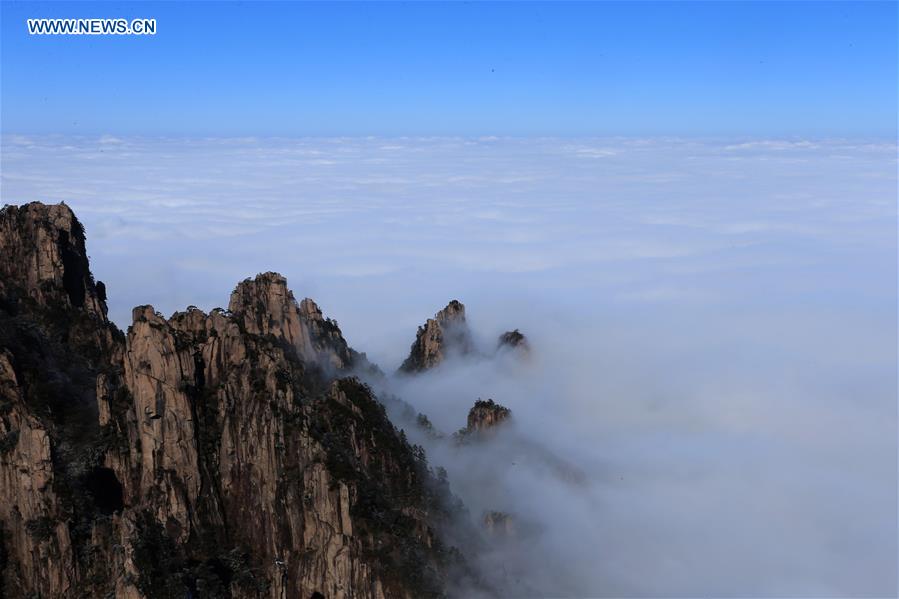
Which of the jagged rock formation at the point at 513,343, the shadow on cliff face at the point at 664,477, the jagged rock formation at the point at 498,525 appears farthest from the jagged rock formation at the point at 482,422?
the jagged rock formation at the point at 513,343

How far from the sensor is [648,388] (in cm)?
16325

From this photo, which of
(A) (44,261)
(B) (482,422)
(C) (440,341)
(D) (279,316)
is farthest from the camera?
(C) (440,341)

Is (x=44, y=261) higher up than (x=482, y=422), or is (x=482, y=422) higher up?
(x=44, y=261)

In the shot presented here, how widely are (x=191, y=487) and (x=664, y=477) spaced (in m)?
74.8

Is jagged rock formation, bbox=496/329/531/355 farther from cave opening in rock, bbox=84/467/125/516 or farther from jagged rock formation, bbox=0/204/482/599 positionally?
cave opening in rock, bbox=84/467/125/516

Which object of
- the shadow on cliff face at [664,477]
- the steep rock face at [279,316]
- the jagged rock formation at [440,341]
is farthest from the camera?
the jagged rock formation at [440,341]

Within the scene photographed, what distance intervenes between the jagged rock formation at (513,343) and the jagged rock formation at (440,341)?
1274cm

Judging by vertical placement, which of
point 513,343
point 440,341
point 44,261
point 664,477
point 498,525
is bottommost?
point 664,477

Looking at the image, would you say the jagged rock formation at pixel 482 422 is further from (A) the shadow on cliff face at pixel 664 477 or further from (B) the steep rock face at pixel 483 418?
(A) the shadow on cliff face at pixel 664 477

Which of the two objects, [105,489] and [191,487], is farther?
[105,489]

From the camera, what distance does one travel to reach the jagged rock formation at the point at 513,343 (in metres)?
149

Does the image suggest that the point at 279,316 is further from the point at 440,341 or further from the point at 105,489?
the point at 440,341

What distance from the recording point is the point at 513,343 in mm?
150250

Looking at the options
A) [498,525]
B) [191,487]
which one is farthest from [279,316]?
[191,487]
